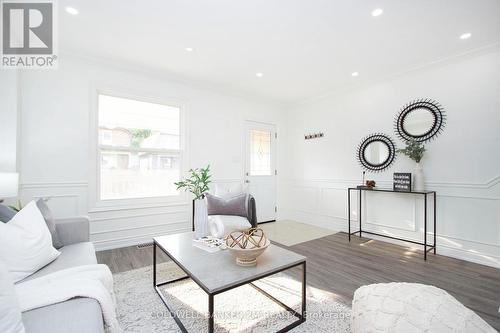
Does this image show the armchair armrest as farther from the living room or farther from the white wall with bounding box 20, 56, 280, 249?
the white wall with bounding box 20, 56, 280, 249

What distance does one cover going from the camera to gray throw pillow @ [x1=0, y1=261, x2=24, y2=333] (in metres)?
0.75

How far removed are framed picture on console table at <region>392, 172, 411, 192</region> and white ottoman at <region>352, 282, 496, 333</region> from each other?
7.25 ft

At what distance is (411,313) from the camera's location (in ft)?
3.60

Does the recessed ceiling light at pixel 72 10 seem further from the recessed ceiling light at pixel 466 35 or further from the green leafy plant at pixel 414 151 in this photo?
the green leafy plant at pixel 414 151

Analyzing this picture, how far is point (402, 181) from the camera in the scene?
3.19 metres

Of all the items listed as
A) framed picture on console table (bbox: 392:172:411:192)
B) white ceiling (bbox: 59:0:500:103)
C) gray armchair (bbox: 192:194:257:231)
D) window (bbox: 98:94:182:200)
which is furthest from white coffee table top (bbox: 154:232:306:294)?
framed picture on console table (bbox: 392:172:411:192)

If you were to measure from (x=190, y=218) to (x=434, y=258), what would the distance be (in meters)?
3.48

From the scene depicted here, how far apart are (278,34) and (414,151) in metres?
2.34

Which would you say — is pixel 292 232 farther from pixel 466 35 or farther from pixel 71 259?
pixel 466 35

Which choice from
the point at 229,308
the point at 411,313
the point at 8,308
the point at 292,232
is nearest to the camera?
the point at 8,308

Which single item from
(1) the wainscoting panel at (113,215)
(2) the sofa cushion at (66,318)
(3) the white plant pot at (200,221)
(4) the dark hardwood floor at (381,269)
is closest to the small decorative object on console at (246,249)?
(3) the white plant pot at (200,221)

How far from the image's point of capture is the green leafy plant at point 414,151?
10.2 ft

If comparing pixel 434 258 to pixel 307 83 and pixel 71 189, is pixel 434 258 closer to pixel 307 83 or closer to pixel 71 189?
pixel 307 83

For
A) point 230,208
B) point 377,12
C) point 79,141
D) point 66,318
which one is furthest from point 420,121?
point 79,141
